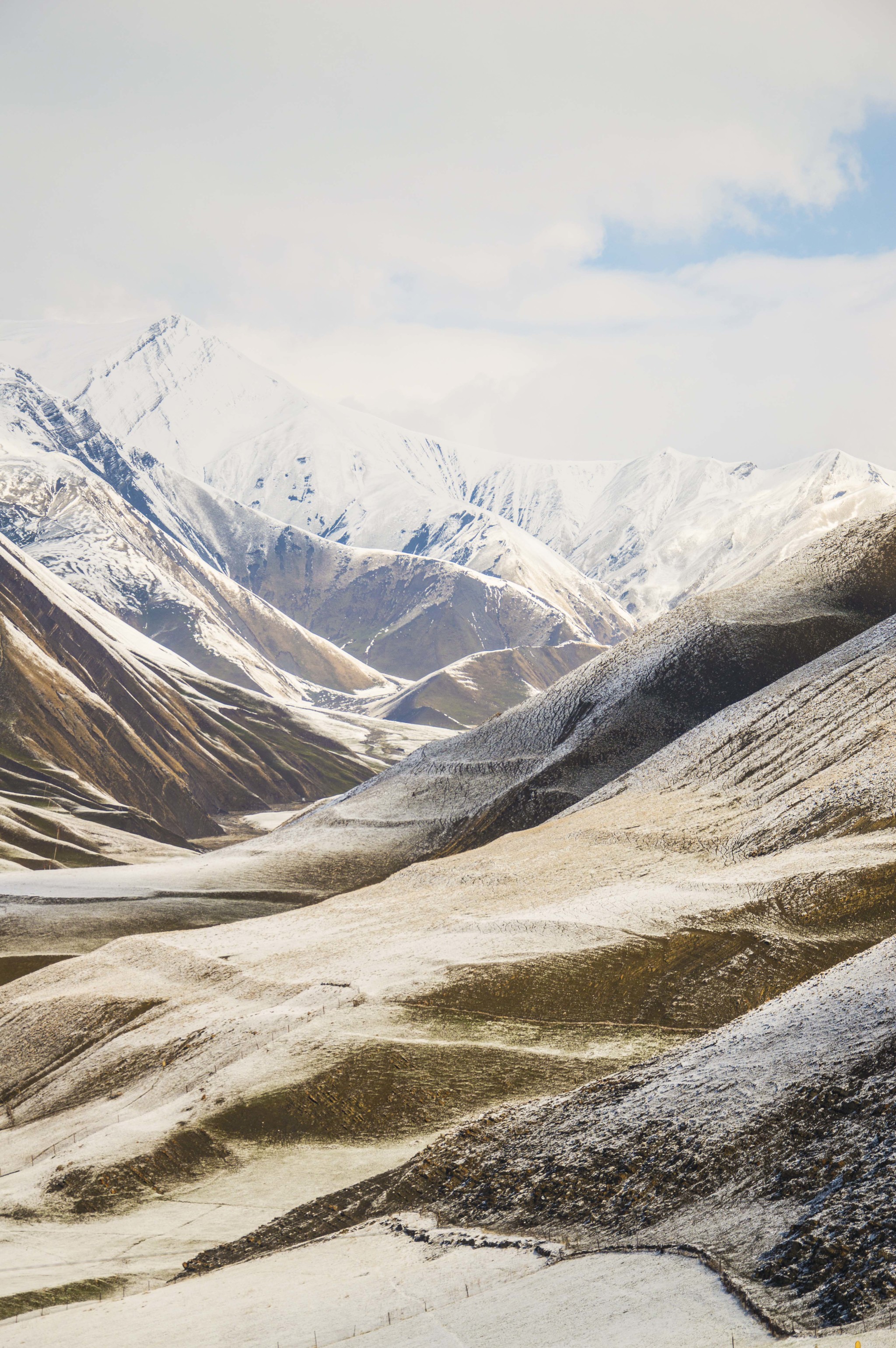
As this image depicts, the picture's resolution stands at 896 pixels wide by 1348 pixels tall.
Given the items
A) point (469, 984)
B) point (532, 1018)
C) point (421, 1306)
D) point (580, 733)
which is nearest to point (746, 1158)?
point (421, 1306)

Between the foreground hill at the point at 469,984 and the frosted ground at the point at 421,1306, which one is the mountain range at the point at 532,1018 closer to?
the foreground hill at the point at 469,984

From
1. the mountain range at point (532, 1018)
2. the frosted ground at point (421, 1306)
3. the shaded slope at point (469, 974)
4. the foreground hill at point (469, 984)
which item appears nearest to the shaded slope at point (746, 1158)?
the mountain range at point (532, 1018)

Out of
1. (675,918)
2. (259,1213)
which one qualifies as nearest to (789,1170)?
(259,1213)

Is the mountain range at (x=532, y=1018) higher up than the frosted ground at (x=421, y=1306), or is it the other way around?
the frosted ground at (x=421, y=1306)

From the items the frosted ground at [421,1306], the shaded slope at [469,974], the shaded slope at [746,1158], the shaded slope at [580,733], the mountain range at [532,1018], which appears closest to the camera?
the frosted ground at [421,1306]

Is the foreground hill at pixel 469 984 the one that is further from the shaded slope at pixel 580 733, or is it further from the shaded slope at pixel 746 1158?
the shaded slope at pixel 580 733

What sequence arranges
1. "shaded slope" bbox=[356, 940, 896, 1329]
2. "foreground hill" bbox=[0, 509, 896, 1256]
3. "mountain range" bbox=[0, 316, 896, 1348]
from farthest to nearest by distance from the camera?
"foreground hill" bbox=[0, 509, 896, 1256] < "mountain range" bbox=[0, 316, 896, 1348] < "shaded slope" bbox=[356, 940, 896, 1329]

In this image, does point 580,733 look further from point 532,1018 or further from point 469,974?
point 532,1018

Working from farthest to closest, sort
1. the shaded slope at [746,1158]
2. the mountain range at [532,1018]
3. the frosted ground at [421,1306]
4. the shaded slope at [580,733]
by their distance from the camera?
the shaded slope at [580,733], the mountain range at [532,1018], the shaded slope at [746,1158], the frosted ground at [421,1306]

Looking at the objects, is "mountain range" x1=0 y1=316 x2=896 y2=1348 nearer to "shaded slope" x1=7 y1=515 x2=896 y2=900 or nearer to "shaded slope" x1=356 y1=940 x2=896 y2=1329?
"shaded slope" x1=356 y1=940 x2=896 y2=1329

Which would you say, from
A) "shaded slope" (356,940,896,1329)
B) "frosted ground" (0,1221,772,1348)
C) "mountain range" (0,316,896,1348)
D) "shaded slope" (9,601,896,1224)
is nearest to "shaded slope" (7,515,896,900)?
"mountain range" (0,316,896,1348)

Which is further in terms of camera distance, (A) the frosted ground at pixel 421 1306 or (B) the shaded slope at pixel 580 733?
(B) the shaded slope at pixel 580 733
